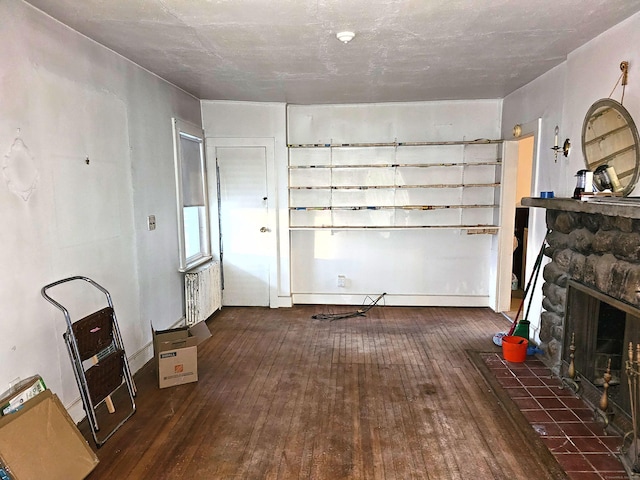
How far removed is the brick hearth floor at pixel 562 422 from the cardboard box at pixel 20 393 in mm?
2843

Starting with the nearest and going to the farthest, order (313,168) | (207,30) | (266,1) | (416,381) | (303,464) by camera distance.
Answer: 1. (266,1)
2. (303,464)
3. (207,30)
4. (416,381)
5. (313,168)

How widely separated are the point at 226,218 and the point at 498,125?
346cm

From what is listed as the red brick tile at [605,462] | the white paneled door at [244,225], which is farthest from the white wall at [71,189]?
the red brick tile at [605,462]

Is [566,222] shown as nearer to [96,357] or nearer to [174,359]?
[174,359]

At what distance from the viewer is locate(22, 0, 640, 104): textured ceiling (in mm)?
2252

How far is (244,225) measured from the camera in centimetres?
517

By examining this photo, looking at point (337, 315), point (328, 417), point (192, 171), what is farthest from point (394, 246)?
point (328, 417)

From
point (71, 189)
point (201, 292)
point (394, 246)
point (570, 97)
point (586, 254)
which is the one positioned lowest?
point (201, 292)

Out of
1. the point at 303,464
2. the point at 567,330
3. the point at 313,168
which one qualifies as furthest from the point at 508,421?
the point at 313,168

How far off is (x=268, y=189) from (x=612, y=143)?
11.5 feet

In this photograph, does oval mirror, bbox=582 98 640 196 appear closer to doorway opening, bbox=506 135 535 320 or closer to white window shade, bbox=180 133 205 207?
doorway opening, bbox=506 135 535 320

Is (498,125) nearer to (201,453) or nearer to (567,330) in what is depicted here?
(567,330)

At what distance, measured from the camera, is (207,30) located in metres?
2.58

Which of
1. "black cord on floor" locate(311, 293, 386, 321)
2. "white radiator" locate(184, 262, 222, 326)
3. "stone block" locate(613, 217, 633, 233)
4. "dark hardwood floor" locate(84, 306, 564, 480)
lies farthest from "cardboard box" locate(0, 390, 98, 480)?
"stone block" locate(613, 217, 633, 233)
